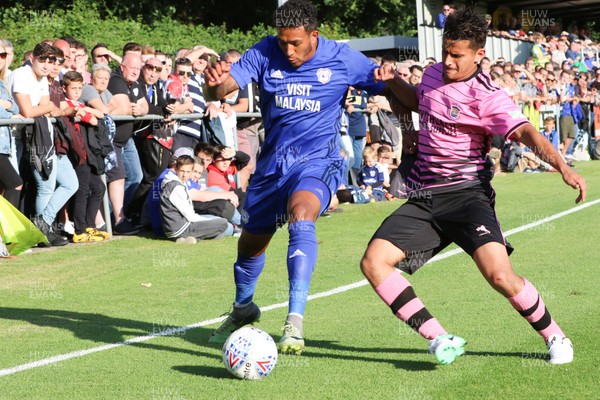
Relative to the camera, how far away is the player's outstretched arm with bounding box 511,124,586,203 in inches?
223

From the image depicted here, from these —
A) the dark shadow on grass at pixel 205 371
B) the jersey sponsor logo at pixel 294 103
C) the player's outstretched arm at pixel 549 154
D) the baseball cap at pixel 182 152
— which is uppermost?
the jersey sponsor logo at pixel 294 103

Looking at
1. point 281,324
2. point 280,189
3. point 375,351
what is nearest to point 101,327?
point 281,324

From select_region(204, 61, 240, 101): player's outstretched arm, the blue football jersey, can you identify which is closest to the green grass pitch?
the blue football jersey

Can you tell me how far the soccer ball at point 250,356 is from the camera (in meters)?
5.84

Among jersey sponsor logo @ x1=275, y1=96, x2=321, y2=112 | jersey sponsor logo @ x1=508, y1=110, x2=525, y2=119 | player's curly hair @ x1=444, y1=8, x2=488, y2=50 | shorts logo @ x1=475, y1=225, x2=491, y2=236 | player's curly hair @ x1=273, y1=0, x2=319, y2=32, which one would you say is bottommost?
shorts logo @ x1=475, y1=225, x2=491, y2=236

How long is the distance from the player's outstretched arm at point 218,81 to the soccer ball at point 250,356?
1714 mm

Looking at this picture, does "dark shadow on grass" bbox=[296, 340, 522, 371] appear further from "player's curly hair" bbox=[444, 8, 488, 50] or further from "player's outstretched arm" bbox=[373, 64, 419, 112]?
"player's curly hair" bbox=[444, 8, 488, 50]

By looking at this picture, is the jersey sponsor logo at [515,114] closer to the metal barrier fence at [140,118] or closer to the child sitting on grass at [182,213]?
the metal barrier fence at [140,118]

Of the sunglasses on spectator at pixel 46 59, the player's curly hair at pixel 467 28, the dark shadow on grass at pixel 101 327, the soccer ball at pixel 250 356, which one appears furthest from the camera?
the sunglasses on spectator at pixel 46 59

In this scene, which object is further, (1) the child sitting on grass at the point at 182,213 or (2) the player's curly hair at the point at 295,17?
(1) the child sitting on grass at the point at 182,213

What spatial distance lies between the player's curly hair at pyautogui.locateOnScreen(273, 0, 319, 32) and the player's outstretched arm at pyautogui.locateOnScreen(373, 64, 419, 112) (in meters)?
0.58

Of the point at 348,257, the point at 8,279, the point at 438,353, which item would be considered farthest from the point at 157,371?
the point at 348,257

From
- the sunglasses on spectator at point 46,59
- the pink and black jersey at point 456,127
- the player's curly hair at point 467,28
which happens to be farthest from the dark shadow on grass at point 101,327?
the sunglasses on spectator at point 46,59

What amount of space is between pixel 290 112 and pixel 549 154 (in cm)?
188
